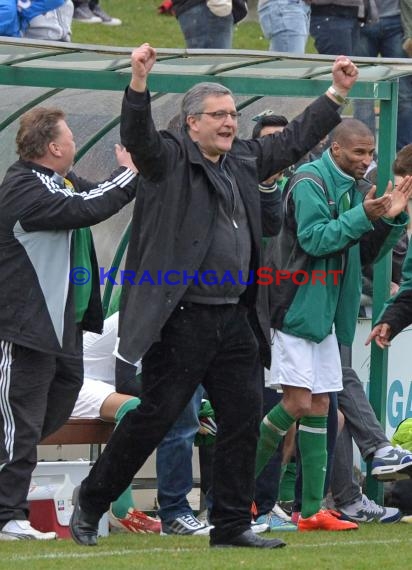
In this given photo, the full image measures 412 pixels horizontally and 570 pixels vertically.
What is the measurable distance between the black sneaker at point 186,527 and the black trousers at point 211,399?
1.12 m

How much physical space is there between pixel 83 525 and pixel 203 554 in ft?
2.14

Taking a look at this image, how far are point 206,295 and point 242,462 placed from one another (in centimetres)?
82

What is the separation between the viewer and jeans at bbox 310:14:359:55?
1330 cm

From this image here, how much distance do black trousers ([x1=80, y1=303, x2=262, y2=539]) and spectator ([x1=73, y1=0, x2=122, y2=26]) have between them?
45.8 ft

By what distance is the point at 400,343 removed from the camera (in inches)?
408

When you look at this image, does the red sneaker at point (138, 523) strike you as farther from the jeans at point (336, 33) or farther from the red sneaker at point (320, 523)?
the jeans at point (336, 33)

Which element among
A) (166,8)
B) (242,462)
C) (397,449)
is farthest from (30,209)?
(166,8)

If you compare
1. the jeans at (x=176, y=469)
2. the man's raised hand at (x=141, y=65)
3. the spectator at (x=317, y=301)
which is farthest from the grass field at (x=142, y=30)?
the man's raised hand at (x=141, y=65)

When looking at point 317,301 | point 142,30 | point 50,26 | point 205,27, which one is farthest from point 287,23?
point 142,30

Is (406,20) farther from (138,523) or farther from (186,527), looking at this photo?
(186,527)

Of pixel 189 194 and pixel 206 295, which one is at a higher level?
pixel 189 194

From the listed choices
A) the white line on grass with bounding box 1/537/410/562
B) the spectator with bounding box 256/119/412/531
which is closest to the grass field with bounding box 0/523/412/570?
the white line on grass with bounding box 1/537/410/562

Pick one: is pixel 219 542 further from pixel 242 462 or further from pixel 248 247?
pixel 248 247

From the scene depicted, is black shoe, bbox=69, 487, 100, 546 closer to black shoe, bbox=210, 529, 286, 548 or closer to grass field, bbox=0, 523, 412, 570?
grass field, bbox=0, 523, 412, 570
